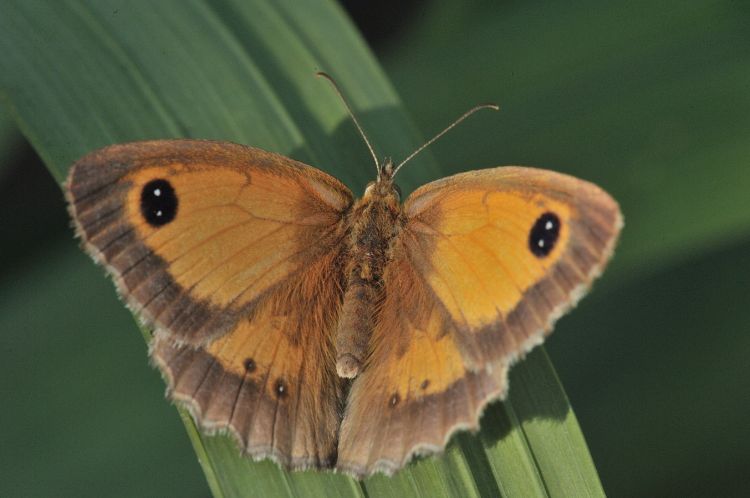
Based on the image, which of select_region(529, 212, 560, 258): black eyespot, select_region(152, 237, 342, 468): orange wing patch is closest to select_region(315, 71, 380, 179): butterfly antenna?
select_region(152, 237, 342, 468): orange wing patch

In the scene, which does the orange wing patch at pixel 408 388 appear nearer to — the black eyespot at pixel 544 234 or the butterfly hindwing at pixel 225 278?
the butterfly hindwing at pixel 225 278

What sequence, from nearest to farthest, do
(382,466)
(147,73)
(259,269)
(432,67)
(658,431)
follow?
(382,466)
(259,269)
(147,73)
(658,431)
(432,67)

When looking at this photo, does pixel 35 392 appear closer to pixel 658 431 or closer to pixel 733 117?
pixel 658 431

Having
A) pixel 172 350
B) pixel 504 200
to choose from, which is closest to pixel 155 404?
pixel 172 350

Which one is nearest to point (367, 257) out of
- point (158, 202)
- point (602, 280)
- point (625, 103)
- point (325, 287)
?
point (325, 287)

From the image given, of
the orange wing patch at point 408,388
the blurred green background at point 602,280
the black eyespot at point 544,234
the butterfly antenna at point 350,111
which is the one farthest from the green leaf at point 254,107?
the black eyespot at point 544,234

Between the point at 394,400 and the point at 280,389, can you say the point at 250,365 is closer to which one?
the point at 280,389
